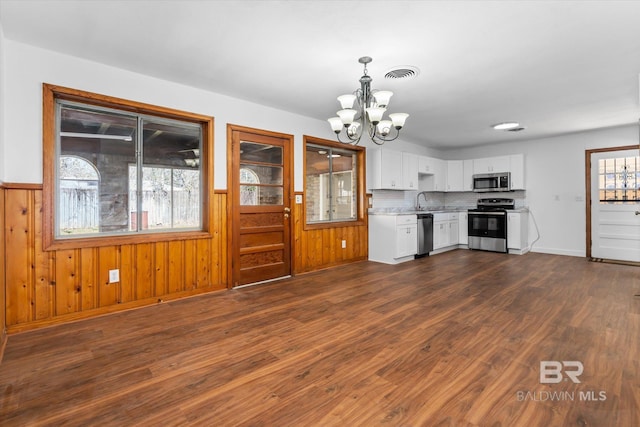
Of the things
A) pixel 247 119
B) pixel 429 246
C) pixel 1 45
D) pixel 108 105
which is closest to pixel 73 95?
pixel 108 105

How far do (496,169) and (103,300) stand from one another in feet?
23.4

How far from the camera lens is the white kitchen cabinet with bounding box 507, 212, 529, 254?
6.07 metres

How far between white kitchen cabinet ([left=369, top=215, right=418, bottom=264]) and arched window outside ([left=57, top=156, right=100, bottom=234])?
13.4 feet

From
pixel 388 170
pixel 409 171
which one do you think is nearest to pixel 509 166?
pixel 409 171

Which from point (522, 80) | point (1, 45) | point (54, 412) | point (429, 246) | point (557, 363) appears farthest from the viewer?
point (429, 246)

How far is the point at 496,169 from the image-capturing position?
6668 mm

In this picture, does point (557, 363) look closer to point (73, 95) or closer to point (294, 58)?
point (294, 58)

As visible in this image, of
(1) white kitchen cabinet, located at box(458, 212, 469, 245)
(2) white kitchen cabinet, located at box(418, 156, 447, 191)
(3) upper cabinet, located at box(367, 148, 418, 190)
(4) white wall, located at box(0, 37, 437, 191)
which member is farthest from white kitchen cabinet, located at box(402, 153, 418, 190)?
(4) white wall, located at box(0, 37, 437, 191)

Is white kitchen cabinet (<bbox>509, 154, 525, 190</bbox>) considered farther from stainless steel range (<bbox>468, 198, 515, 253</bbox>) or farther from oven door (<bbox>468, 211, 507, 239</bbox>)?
oven door (<bbox>468, 211, 507, 239</bbox>)

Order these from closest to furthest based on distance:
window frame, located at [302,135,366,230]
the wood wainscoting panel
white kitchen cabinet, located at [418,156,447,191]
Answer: the wood wainscoting panel → window frame, located at [302,135,366,230] → white kitchen cabinet, located at [418,156,447,191]

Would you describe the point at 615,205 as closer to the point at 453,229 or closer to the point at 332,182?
the point at 453,229

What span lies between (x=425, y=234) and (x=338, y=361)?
435 cm

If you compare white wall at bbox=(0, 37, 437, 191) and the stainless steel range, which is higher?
white wall at bbox=(0, 37, 437, 191)

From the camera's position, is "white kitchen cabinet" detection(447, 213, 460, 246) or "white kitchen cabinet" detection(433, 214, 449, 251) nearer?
"white kitchen cabinet" detection(433, 214, 449, 251)
